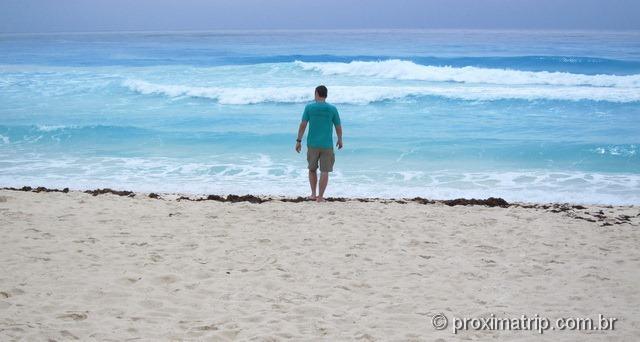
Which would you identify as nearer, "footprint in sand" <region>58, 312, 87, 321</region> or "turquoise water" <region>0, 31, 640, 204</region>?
"footprint in sand" <region>58, 312, 87, 321</region>

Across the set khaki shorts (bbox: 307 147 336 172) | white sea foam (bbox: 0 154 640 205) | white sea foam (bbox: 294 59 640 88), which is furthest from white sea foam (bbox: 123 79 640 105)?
khaki shorts (bbox: 307 147 336 172)

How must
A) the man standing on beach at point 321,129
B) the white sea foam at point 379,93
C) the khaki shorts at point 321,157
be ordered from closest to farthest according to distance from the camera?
the man standing on beach at point 321,129
the khaki shorts at point 321,157
the white sea foam at point 379,93

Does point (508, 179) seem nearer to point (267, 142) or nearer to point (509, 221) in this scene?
point (509, 221)

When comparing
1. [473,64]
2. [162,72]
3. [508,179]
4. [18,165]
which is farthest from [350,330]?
[473,64]

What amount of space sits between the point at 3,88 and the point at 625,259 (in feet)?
85.2

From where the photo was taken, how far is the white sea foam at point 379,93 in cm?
2134

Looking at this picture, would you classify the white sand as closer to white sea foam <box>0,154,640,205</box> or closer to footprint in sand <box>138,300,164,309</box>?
footprint in sand <box>138,300,164,309</box>

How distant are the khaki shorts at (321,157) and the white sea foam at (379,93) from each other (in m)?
13.3

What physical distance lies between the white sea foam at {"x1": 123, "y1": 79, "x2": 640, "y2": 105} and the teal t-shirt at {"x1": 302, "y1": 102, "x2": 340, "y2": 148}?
13.4 meters

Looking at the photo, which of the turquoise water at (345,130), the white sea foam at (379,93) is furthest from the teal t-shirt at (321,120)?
the white sea foam at (379,93)

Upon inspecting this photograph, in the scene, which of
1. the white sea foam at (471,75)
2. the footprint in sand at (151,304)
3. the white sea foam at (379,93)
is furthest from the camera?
the white sea foam at (471,75)

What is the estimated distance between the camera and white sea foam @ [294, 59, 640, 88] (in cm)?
2659

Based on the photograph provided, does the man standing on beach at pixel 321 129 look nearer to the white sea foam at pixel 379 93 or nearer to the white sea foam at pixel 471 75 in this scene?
the white sea foam at pixel 379 93

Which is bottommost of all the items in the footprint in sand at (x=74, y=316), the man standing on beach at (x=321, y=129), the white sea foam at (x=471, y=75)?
the footprint in sand at (x=74, y=316)
